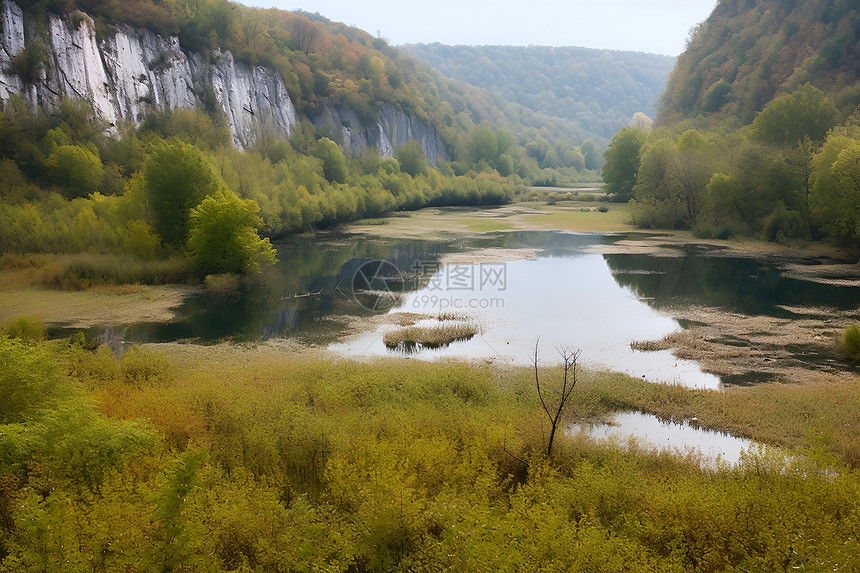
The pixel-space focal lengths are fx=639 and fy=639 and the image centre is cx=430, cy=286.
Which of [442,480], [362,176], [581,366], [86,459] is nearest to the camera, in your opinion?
[86,459]

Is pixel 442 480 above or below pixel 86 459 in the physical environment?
below

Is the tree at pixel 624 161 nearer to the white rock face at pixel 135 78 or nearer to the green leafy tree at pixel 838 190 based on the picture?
the green leafy tree at pixel 838 190

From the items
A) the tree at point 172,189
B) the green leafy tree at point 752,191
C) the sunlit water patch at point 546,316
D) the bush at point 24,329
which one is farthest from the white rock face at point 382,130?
the bush at point 24,329

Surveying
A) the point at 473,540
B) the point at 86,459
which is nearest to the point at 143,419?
the point at 86,459

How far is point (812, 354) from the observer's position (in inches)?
690

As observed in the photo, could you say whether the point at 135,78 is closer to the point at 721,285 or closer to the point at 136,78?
the point at 136,78

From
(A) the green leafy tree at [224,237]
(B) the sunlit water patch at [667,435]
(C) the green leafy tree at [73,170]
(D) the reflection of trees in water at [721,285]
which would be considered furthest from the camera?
(C) the green leafy tree at [73,170]

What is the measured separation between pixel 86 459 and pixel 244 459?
2.18m

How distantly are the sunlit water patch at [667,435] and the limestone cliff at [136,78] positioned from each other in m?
36.8

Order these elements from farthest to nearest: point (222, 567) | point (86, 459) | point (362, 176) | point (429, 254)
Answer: point (362, 176) → point (429, 254) → point (86, 459) → point (222, 567)

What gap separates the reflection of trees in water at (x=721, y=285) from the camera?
80.0ft

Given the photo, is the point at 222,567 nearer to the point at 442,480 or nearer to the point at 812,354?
the point at 442,480

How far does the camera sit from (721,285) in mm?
28078

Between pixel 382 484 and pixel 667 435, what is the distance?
6945mm
